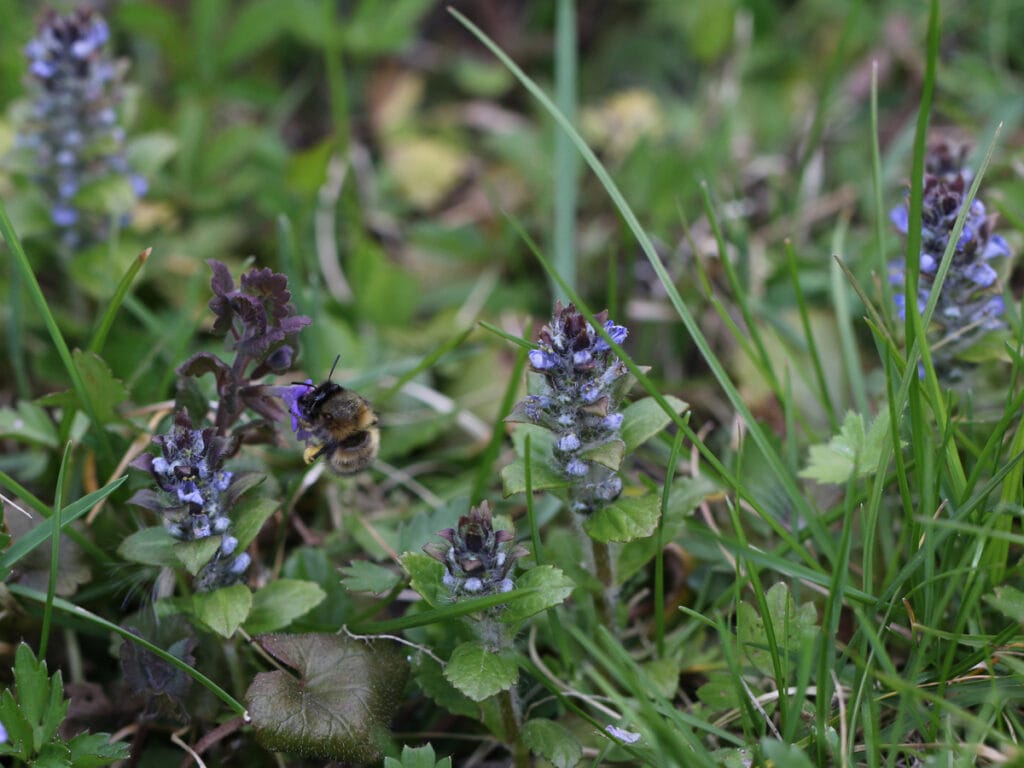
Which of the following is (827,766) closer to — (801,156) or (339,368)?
(339,368)

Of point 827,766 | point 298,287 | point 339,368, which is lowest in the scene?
point 827,766

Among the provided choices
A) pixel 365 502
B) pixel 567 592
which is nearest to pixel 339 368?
pixel 365 502

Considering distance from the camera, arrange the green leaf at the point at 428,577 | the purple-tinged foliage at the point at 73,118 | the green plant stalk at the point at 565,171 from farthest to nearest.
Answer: the green plant stalk at the point at 565,171
the purple-tinged foliage at the point at 73,118
the green leaf at the point at 428,577

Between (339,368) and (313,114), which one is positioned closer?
(339,368)

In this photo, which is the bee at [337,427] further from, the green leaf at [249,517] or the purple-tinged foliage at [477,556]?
the purple-tinged foliage at [477,556]

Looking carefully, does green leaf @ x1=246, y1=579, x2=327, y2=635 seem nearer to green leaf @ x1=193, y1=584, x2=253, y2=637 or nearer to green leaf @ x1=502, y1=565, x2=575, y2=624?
green leaf @ x1=193, y1=584, x2=253, y2=637

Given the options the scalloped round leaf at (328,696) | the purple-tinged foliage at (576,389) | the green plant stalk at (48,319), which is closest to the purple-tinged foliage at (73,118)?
the green plant stalk at (48,319)

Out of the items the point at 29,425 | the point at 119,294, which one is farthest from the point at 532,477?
the point at 29,425
